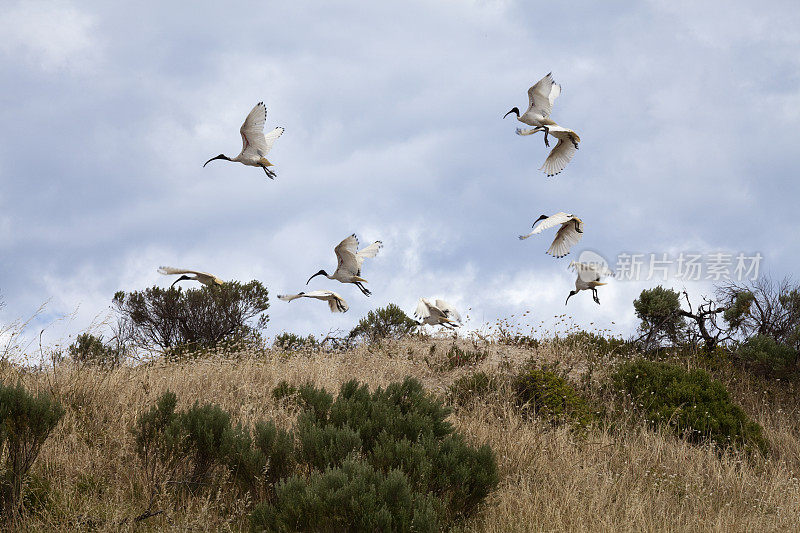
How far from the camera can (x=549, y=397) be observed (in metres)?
9.05

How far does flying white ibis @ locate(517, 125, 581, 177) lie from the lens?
894cm

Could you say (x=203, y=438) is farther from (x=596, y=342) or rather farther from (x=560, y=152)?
(x=596, y=342)

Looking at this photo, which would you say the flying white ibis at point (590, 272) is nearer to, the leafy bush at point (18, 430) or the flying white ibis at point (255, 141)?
the flying white ibis at point (255, 141)

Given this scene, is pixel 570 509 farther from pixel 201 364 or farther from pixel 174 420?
pixel 201 364

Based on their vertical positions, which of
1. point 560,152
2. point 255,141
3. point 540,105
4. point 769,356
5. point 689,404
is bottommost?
point 689,404

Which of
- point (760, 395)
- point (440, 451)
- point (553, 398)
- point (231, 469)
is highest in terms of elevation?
point (760, 395)

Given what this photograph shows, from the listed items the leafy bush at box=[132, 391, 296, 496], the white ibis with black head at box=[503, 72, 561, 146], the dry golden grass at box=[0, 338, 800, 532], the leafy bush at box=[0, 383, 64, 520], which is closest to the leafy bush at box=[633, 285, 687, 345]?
the dry golden grass at box=[0, 338, 800, 532]

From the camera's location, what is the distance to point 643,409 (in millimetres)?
9164

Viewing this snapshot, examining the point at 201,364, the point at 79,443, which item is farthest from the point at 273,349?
the point at 79,443

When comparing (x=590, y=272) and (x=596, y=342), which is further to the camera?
(x=596, y=342)

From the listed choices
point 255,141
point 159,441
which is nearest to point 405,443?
point 159,441

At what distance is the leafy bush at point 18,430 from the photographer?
483 cm

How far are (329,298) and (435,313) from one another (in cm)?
333

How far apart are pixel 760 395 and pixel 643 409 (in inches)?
142
